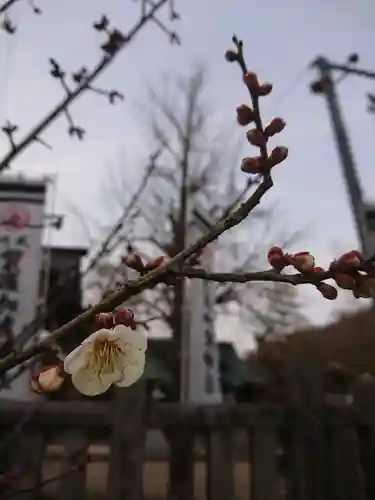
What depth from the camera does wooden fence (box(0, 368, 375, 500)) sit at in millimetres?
2090

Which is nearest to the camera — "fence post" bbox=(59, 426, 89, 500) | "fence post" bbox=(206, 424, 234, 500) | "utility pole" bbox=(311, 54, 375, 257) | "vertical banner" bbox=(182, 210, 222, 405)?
"fence post" bbox=(59, 426, 89, 500)

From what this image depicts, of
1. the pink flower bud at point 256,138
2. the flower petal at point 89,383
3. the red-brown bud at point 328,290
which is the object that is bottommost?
the flower petal at point 89,383

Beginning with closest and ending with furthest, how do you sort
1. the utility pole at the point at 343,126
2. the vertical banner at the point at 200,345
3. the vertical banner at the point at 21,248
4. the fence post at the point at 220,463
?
1. the fence post at the point at 220,463
2. the vertical banner at the point at 21,248
3. the utility pole at the point at 343,126
4. the vertical banner at the point at 200,345

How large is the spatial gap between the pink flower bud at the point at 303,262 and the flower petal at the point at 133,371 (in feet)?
0.71

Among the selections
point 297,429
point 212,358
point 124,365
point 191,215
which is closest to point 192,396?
point 212,358

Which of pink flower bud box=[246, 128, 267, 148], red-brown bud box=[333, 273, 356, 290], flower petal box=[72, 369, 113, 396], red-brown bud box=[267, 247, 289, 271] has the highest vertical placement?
pink flower bud box=[246, 128, 267, 148]

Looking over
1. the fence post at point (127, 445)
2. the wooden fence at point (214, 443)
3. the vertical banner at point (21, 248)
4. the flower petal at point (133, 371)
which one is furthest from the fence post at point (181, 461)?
the vertical banner at point (21, 248)

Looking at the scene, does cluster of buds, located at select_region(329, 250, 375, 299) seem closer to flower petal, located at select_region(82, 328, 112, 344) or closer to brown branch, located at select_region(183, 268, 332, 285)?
brown branch, located at select_region(183, 268, 332, 285)

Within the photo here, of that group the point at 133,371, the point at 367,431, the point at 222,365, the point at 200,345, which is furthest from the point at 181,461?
the point at 222,365

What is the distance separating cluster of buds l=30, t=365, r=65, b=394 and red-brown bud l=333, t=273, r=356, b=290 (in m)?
0.33

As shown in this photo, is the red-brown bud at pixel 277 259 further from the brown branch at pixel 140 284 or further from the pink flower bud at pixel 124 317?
the pink flower bud at pixel 124 317

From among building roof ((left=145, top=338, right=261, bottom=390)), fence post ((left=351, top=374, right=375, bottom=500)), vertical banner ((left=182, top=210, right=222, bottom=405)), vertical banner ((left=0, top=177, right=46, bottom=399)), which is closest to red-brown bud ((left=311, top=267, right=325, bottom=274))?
fence post ((left=351, top=374, right=375, bottom=500))

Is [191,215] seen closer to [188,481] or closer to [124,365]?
[188,481]

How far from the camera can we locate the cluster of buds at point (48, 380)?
661 millimetres
